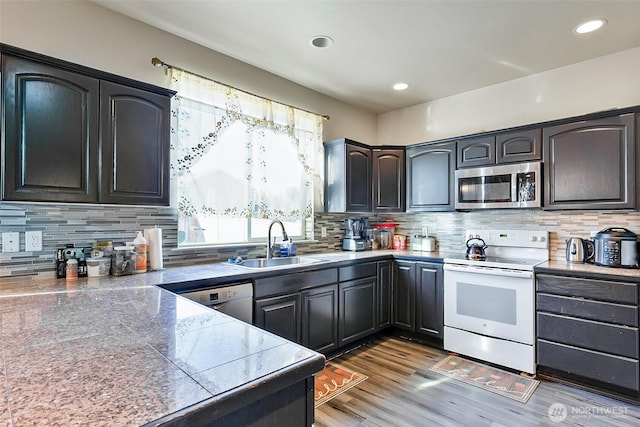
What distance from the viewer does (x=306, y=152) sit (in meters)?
3.57

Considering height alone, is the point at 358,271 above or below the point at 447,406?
Answer: above

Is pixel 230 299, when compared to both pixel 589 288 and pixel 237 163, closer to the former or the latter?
pixel 237 163

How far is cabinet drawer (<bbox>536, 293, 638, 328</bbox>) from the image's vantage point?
7.66 feet

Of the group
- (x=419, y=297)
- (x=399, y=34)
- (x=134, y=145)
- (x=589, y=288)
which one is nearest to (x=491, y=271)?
(x=589, y=288)

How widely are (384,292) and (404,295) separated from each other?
208mm

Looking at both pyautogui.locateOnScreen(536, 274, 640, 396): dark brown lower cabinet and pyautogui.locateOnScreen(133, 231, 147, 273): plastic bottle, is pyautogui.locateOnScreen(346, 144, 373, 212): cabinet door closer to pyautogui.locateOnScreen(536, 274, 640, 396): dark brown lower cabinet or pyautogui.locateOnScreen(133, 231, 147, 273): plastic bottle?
pyautogui.locateOnScreen(536, 274, 640, 396): dark brown lower cabinet

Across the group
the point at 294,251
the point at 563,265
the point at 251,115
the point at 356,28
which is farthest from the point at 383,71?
the point at 563,265

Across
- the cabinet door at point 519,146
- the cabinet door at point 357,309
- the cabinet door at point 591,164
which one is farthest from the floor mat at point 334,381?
the cabinet door at point 519,146

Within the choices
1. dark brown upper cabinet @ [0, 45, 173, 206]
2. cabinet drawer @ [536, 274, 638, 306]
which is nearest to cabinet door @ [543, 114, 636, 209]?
cabinet drawer @ [536, 274, 638, 306]

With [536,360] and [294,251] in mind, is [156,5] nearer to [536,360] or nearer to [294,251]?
[294,251]

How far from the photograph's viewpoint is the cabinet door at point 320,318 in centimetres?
273

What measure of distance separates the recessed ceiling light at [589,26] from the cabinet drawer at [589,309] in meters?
2.00

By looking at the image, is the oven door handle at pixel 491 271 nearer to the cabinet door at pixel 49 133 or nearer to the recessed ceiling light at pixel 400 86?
the recessed ceiling light at pixel 400 86

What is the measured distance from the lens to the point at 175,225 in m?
2.61
